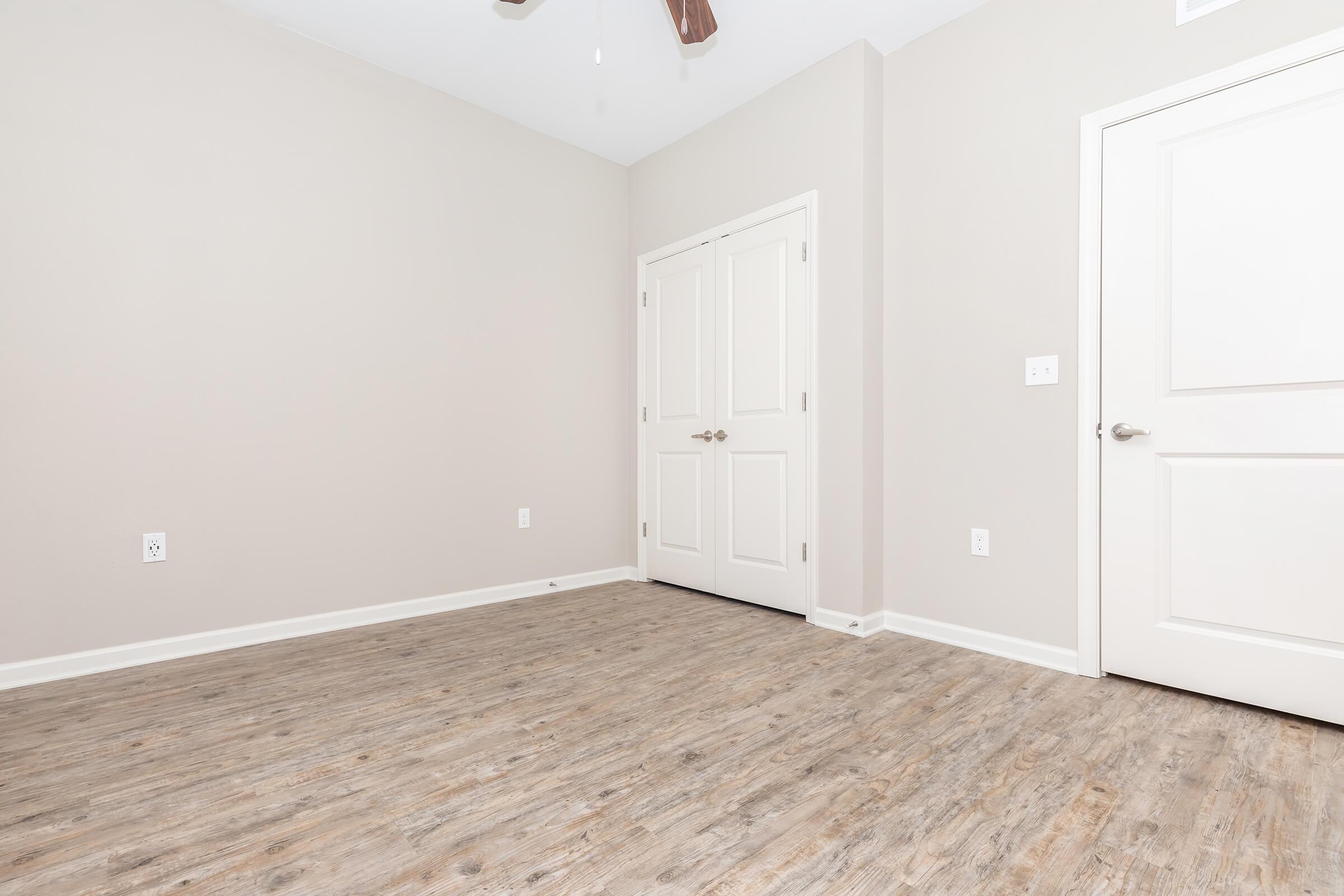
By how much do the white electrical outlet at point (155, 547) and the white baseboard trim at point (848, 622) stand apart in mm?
2867

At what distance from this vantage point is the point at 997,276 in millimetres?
2699

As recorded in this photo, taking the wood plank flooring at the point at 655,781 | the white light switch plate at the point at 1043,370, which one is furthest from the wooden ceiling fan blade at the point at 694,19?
the wood plank flooring at the point at 655,781

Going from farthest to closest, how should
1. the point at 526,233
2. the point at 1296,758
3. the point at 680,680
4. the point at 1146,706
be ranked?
the point at 526,233
the point at 680,680
the point at 1146,706
the point at 1296,758

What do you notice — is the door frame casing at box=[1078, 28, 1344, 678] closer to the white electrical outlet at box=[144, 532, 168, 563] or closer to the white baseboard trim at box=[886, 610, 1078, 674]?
the white baseboard trim at box=[886, 610, 1078, 674]

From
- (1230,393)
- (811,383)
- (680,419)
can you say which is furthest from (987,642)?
(680,419)

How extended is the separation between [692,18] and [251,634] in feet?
10.4

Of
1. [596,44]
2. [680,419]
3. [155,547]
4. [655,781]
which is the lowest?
[655,781]

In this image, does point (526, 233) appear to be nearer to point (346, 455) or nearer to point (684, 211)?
point (684, 211)

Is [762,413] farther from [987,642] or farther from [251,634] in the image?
[251,634]

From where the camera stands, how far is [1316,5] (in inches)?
78.3

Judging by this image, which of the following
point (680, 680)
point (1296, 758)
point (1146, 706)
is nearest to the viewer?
point (1296, 758)

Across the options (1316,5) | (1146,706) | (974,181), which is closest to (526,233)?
(974,181)

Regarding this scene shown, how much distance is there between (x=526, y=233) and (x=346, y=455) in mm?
1660

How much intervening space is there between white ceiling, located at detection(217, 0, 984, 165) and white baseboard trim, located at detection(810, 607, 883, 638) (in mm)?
2672
